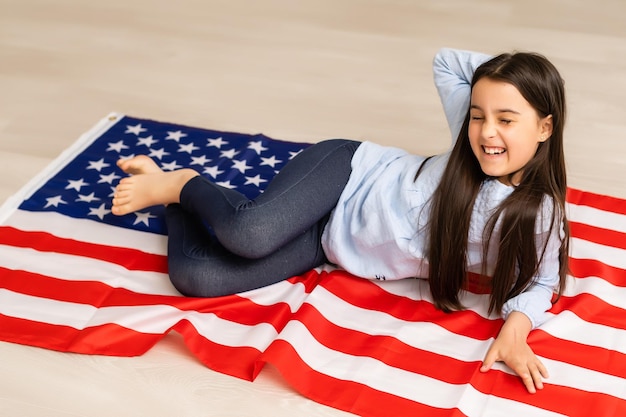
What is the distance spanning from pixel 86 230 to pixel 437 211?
867 millimetres

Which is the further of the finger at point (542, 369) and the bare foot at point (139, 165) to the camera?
the bare foot at point (139, 165)

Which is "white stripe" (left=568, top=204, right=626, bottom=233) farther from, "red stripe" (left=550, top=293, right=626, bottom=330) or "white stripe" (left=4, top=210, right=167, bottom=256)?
"white stripe" (left=4, top=210, right=167, bottom=256)

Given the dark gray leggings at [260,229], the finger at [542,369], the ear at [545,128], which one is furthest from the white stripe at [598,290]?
the dark gray leggings at [260,229]

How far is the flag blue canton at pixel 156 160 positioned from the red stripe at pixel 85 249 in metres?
0.09

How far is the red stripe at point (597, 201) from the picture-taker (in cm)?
202

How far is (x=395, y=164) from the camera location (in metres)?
1.79

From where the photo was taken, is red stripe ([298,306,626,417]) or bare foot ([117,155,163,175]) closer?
red stripe ([298,306,626,417])

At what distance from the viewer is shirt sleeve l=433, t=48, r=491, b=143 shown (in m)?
1.69

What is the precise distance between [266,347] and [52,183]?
865 mm

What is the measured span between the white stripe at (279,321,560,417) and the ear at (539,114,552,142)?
0.49 meters

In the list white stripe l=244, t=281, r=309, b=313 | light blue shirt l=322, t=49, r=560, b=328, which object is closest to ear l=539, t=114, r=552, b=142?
light blue shirt l=322, t=49, r=560, b=328

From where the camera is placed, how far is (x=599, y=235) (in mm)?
1917

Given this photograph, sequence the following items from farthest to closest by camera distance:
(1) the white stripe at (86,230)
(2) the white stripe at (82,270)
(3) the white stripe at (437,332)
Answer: (1) the white stripe at (86,230) < (2) the white stripe at (82,270) < (3) the white stripe at (437,332)

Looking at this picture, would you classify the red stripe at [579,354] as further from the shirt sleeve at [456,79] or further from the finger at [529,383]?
the shirt sleeve at [456,79]
